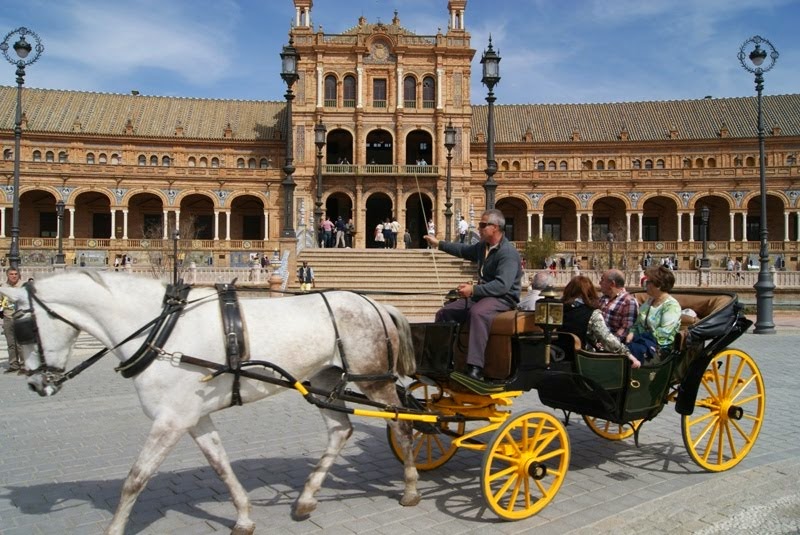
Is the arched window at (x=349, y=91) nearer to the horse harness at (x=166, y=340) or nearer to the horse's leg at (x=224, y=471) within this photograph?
the horse harness at (x=166, y=340)

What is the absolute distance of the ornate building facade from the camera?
153 ft

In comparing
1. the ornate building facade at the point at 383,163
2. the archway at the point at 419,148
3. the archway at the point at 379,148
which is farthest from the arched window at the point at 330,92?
the archway at the point at 419,148

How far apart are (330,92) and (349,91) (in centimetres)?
145

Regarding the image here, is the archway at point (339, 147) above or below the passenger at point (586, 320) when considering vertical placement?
above

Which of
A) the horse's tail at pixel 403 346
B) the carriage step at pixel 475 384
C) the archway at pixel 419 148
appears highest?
the archway at pixel 419 148

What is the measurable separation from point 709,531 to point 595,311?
183cm

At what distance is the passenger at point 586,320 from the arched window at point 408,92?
144ft

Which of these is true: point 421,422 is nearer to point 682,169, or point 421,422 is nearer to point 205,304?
point 205,304

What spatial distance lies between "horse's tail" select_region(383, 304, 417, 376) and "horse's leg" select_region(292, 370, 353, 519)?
48 centimetres

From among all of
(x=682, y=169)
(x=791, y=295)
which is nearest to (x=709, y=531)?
(x=791, y=295)

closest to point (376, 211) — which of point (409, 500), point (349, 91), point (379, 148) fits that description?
point (379, 148)

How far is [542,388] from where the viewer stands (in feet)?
16.7

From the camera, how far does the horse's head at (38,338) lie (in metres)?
3.77

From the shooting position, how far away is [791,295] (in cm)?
2592
